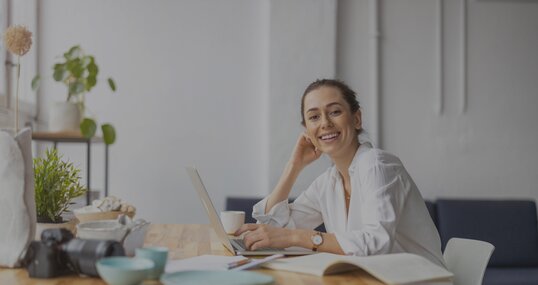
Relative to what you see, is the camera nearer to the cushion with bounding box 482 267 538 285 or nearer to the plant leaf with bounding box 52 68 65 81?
the plant leaf with bounding box 52 68 65 81

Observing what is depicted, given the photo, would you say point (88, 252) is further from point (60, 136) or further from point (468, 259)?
point (60, 136)

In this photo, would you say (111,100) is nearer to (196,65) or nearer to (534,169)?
(196,65)

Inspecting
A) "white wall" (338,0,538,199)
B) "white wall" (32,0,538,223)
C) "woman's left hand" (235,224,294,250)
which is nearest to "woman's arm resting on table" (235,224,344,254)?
"woman's left hand" (235,224,294,250)

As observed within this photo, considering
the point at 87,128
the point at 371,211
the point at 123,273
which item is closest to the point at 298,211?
the point at 371,211

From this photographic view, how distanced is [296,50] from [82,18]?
1408 mm

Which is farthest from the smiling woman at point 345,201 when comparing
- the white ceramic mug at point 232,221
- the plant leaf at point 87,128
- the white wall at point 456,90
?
the white wall at point 456,90

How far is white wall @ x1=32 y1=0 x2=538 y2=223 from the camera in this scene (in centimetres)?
369

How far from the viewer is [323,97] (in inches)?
74.8

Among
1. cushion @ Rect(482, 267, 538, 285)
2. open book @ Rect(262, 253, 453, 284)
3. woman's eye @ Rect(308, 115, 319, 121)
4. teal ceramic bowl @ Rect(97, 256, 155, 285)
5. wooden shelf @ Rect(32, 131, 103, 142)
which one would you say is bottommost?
cushion @ Rect(482, 267, 538, 285)

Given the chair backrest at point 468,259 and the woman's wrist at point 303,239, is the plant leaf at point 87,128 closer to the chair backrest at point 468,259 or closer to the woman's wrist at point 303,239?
the woman's wrist at point 303,239

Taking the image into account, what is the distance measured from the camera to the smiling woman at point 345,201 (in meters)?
1.50

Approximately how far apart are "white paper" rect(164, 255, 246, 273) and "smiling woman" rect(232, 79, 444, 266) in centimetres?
20

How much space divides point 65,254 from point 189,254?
1.27ft

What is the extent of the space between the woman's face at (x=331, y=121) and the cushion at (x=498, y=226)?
1.91m
